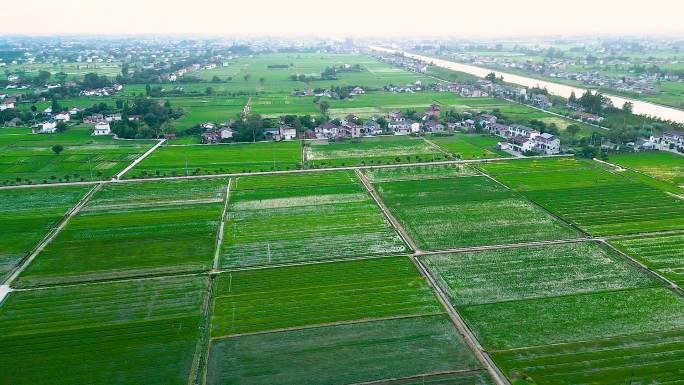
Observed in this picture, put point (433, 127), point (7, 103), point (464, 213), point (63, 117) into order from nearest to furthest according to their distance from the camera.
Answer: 1. point (464, 213)
2. point (433, 127)
3. point (63, 117)
4. point (7, 103)

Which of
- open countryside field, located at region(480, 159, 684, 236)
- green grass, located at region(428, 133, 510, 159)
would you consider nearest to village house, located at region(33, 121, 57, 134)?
green grass, located at region(428, 133, 510, 159)

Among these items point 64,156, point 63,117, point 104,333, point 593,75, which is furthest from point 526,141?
point 593,75

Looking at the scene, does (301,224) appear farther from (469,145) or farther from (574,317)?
(469,145)

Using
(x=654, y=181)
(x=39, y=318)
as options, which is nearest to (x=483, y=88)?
(x=654, y=181)

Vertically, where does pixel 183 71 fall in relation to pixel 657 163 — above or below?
above

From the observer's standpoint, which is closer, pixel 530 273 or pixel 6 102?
pixel 530 273

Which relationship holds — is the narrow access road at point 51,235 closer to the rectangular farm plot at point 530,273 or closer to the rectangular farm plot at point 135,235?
the rectangular farm plot at point 135,235

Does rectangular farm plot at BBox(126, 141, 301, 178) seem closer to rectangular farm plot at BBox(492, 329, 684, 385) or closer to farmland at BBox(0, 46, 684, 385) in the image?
farmland at BBox(0, 46, 684, 385)
